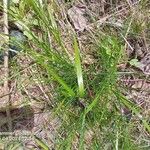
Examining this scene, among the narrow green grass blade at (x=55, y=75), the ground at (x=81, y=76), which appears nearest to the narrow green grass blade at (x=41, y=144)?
the ground at (x=81, y=76)

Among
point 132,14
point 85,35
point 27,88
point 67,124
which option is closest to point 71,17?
point 85,35

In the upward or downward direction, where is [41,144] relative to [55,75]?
downward

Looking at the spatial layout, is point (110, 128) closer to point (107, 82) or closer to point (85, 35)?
point (107, 82)

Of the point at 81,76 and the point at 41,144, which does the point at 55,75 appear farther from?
the point at 41,144

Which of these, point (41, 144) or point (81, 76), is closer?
point (81, 76)

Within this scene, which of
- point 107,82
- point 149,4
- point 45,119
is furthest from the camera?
point 149,4

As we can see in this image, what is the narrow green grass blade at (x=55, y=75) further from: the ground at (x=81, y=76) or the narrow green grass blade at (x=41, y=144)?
the narrow green grass blade at (x=41, y=144)

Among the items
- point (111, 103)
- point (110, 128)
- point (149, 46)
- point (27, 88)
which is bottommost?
point (110, 128)

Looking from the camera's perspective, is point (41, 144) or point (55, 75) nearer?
point (55, 75)

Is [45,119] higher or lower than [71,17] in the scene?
lower

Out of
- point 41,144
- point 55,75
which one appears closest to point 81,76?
point 55,75

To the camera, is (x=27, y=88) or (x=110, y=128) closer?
(x=110, y=128)
